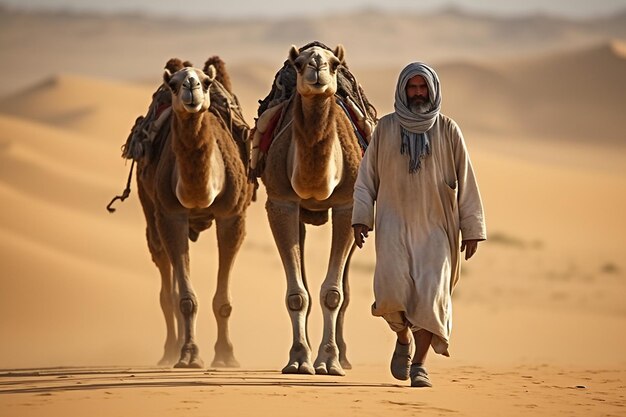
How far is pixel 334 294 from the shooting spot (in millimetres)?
12758

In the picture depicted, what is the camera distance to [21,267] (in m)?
21.4

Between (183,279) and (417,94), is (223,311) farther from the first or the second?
(417,94)

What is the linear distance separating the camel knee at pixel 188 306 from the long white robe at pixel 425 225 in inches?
115

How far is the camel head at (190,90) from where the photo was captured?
1320 centimetres

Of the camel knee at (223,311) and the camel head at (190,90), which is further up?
the camel head at (190,90)

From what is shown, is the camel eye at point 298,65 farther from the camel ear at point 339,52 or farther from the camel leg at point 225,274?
the camel leg at point 225,274

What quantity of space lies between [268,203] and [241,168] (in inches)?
55.1

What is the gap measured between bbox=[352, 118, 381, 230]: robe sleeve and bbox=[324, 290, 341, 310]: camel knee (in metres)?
1.40

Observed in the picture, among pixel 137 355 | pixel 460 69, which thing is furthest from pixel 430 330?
pixel 460 69

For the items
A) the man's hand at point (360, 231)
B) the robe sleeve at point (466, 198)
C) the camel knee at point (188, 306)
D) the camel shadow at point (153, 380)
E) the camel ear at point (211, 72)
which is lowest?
the camel shadow at point (153, 380)

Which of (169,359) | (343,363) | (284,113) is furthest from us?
(169,359)

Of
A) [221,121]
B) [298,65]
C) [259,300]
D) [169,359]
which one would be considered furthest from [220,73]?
[259,300]

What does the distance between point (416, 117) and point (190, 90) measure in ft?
8.57

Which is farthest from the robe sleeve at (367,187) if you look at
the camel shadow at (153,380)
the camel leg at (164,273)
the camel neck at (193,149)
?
the camel leg at (164,273)
